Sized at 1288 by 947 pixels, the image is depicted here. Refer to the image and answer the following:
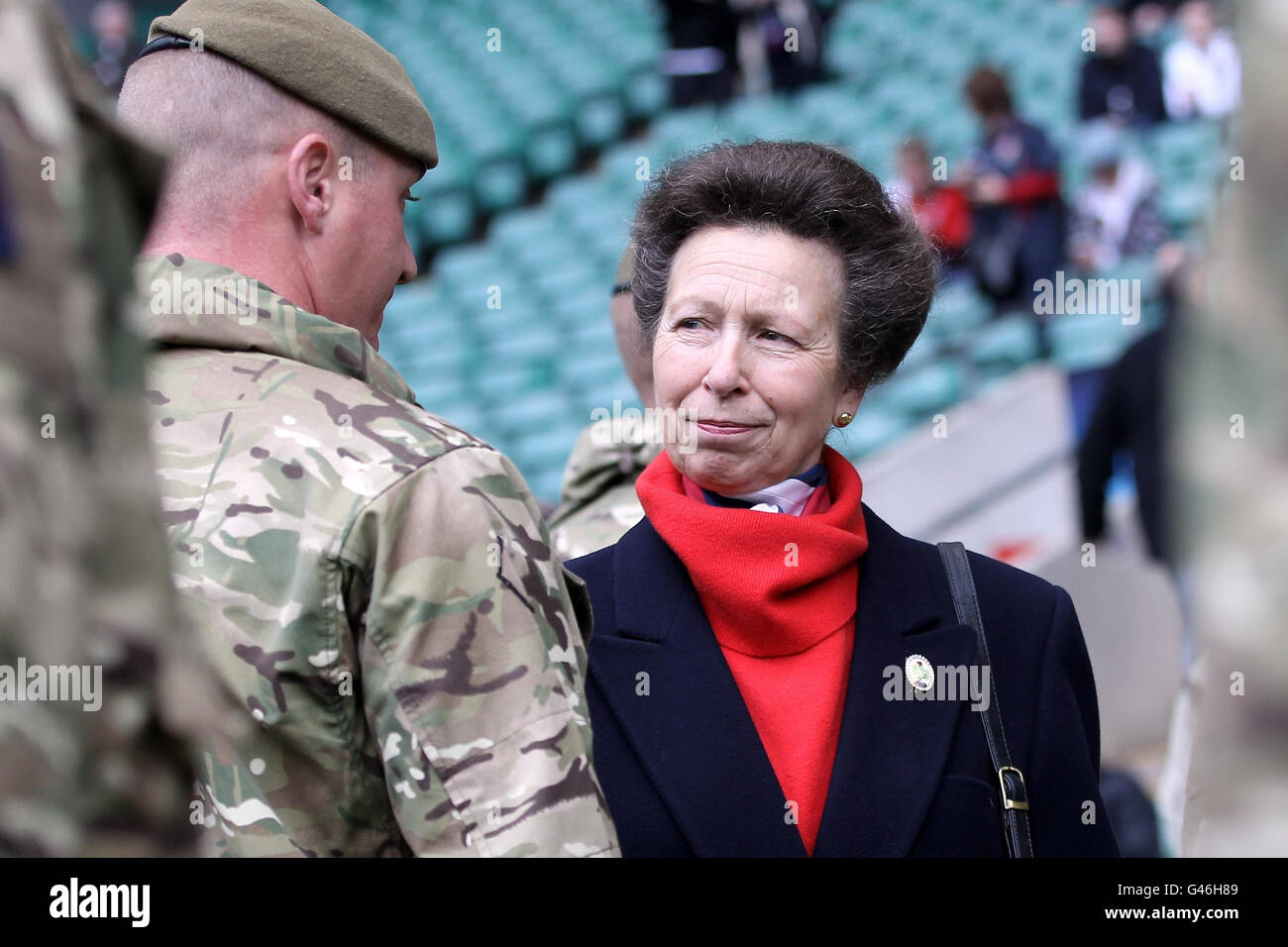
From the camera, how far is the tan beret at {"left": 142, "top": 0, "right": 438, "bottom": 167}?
143 centimetres

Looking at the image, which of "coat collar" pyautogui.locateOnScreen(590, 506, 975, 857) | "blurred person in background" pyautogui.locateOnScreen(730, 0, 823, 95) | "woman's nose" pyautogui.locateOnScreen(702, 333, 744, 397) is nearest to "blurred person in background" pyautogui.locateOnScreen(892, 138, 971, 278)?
"blurred person in background" pyautogui.locateOnScreen(730, 0, 823, 95)

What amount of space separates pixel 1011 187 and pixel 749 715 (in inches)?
206

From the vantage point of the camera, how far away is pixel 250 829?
48.2 inches

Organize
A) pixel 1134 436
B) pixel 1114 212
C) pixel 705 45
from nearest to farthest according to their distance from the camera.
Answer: pixel 1134 436
pixel 1114 212
pixel 705 45

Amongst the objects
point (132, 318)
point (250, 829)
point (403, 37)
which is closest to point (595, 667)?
point (250, 829)

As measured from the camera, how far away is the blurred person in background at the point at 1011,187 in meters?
6.48

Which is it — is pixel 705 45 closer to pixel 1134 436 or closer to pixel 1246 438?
pixel 1134 436

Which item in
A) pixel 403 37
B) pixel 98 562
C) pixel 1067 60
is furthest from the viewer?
pixel 403 37

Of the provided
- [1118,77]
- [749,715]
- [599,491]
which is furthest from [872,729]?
[1118,77]

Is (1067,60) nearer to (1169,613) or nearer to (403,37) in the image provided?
(403,37)

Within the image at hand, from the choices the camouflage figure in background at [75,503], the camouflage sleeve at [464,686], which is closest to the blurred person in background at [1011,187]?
the camouflage sleeve at [464,686]

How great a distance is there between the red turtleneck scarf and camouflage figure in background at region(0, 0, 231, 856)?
1.35 m

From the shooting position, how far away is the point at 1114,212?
706 cm

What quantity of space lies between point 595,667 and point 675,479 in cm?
34
